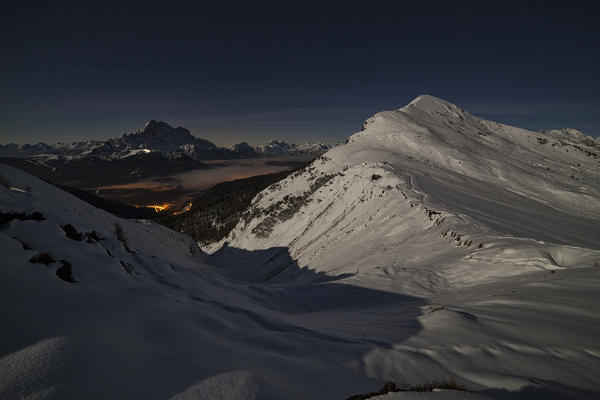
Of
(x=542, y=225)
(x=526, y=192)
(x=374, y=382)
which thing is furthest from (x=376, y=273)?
(x=526, y=192)

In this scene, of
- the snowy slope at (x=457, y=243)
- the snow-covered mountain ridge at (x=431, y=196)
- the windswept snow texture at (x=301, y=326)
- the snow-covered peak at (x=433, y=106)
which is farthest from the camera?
the snow-covered peak at (x=433, y=106)

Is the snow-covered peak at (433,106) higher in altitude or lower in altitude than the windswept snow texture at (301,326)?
higher

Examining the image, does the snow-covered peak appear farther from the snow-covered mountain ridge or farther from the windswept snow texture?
the windswept snow texture

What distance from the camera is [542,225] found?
33.7m

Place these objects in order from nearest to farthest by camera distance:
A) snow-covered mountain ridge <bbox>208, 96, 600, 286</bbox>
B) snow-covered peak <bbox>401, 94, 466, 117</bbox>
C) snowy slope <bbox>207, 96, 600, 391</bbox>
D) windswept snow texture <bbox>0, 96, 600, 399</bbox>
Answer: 1. windswept snow texture <bbox>0, 96, 600, 399</bbox>
2. snowy slope <bbox>207, 96, 600, 391</bbox>
3. snow-covered mountain ridge <bbox>208, 96, 600, 286</bbox>
4. snow-covered peak <bbox>401, 94, 466, 117</bbox>

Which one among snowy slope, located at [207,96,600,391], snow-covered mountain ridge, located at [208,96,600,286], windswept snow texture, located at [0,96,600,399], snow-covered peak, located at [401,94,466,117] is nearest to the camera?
windswept snow texture, located at [0,96,600,399]

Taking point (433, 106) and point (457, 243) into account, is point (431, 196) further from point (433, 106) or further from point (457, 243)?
point (433, 106)

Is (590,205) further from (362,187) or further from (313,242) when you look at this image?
(313,242)

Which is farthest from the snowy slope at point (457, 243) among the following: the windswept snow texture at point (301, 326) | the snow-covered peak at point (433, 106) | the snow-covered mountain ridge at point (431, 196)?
the snow-covered peak at point (433, 106)

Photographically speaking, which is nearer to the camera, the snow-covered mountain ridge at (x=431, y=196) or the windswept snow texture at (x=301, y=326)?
the windswept snow texture at (x=301, y=326)

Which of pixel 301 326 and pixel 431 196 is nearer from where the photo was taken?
pixel 301 326

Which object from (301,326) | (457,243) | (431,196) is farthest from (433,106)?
(301,326)

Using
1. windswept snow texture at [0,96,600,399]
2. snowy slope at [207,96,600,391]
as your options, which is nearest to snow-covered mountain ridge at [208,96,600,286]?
snowy slope at [207,96,600,391]

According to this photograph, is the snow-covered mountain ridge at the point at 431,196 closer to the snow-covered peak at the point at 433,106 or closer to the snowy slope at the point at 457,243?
the snowy slope at the point at 457,243
